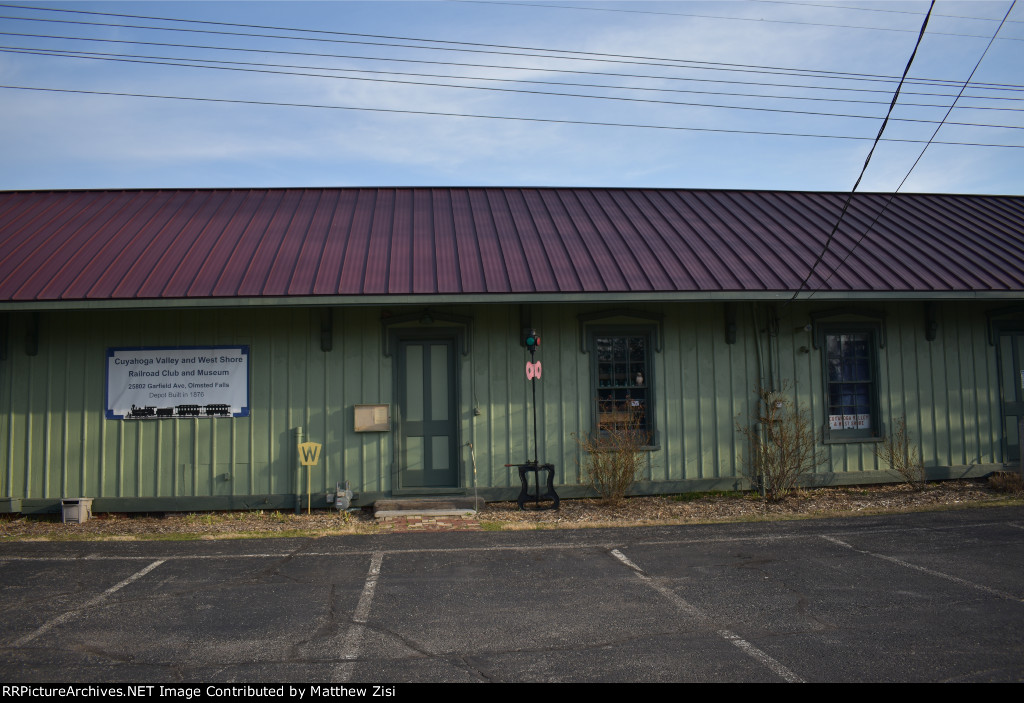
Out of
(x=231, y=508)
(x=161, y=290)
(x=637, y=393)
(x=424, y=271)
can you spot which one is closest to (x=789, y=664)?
(x=637, y=393)

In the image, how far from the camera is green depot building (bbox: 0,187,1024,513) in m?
10.2

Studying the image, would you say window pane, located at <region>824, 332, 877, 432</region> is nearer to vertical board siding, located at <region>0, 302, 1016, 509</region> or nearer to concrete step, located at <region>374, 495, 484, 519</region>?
vertical board siding, located at <region>0, 302, 1016, 509</region>

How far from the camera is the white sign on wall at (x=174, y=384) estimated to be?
33.6ft

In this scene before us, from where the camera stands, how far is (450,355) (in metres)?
10.7

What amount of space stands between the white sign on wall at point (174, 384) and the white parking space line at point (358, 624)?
13.9 ft

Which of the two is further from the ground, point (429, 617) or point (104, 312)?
point (104, 312)

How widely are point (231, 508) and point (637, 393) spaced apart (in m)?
6.11

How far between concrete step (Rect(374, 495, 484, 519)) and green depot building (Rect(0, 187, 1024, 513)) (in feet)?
0.80

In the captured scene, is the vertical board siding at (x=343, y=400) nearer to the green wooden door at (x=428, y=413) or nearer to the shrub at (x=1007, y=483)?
the green wooden door at (x=428, y=413)

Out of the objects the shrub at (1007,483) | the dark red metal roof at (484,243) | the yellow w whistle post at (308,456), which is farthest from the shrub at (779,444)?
the yellow w whistle post at (308,456)

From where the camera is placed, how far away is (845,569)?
6.63m

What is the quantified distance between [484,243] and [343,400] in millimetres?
3430
